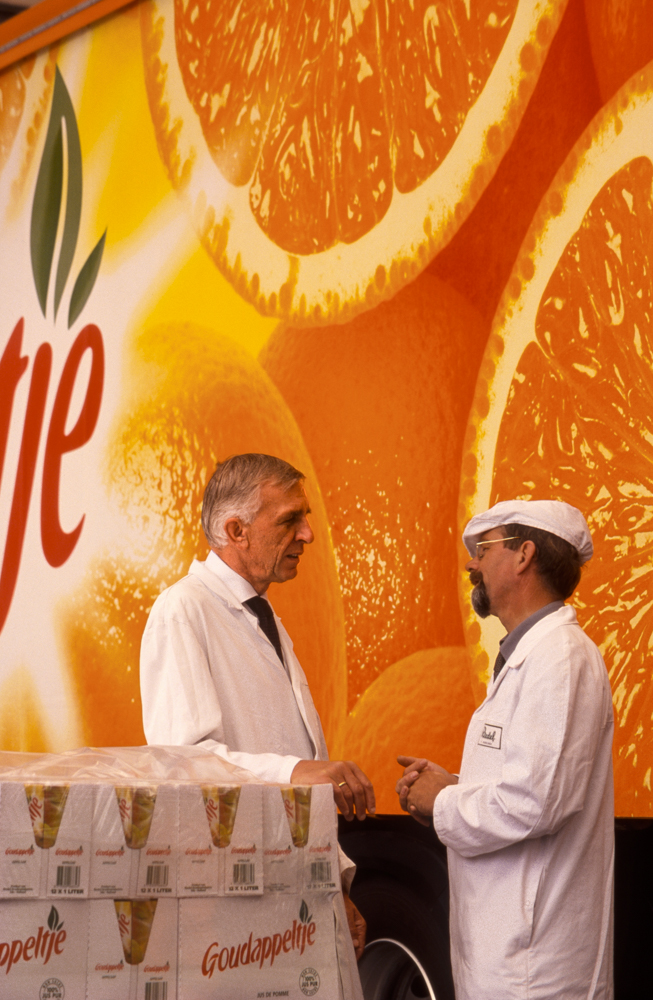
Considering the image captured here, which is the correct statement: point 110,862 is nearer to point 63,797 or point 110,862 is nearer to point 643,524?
point 63,797

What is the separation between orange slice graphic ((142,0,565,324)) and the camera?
3.90 meters

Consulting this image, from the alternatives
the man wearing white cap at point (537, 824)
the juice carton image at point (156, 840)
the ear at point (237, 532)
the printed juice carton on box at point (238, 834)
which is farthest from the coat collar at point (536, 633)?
the juice carton image at point (156, 840)

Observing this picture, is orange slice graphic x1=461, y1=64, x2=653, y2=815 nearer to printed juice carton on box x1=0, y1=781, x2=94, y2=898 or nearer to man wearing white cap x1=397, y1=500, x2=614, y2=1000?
man wearing white cap x1=397, y1=500, x2=614, y2=1000

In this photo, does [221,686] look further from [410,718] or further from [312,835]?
[410,718]

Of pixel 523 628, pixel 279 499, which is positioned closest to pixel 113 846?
pixel 523 628

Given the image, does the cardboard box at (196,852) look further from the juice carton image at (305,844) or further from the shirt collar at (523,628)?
the shirt collar at (523,628)

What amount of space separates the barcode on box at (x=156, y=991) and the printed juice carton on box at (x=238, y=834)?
0.51ft

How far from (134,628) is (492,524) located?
109 inches

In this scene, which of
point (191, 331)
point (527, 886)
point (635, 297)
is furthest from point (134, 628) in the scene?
point (527, 886)

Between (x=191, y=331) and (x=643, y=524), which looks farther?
(x=191, y=331)

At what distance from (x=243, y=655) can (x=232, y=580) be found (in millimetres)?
208

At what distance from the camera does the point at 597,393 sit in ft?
11.3

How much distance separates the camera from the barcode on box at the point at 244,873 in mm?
1633

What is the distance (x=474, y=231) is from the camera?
3.89 m
